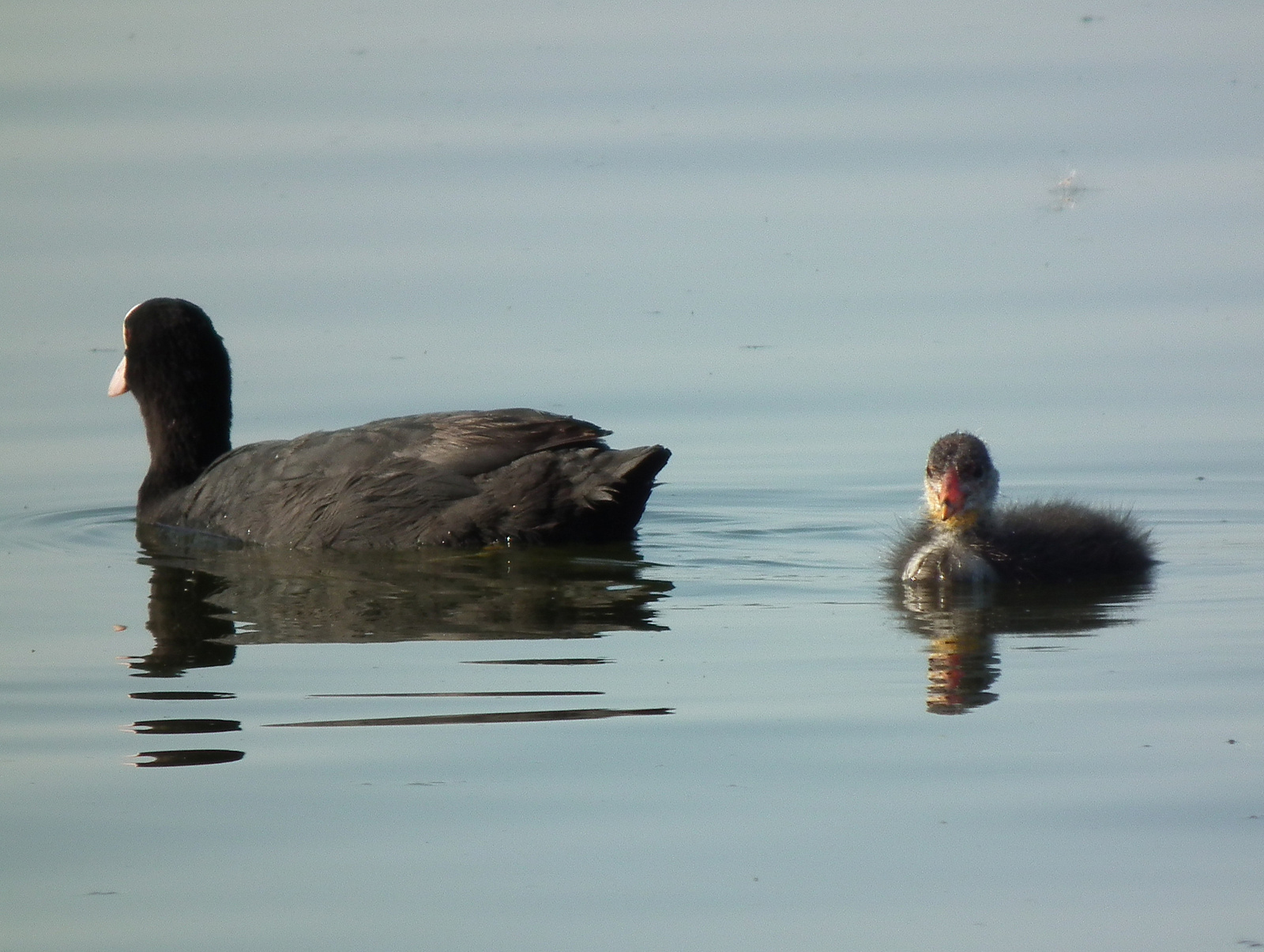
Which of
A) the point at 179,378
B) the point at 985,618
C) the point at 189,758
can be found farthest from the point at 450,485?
the point at 189,758

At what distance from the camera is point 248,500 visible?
32.7ft

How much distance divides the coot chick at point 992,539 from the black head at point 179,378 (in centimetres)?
407

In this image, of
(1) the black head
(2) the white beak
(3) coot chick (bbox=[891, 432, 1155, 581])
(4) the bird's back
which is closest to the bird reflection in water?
(4) the bird's back

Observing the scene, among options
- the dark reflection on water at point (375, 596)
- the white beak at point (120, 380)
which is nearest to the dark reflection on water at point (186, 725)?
the dark reflection on water at point (375, 596)

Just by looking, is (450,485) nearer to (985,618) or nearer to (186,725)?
(985,618)

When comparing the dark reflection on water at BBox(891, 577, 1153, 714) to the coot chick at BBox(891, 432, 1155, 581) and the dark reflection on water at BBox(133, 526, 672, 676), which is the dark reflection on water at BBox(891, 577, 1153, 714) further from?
the dark reflection on water at BBox(133, 526, 672, 676)

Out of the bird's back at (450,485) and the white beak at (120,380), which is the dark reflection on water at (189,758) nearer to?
the bird's back at (450,485)

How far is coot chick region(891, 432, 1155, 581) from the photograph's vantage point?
8305 millimetres

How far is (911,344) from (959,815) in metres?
6.96

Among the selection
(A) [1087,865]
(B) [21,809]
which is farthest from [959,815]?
(B) [21,809]

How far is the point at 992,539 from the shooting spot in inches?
331

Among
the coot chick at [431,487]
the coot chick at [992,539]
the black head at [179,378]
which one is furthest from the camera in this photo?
the black head at [179,378]

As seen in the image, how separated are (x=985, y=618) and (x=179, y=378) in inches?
192

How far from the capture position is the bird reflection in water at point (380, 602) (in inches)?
265
